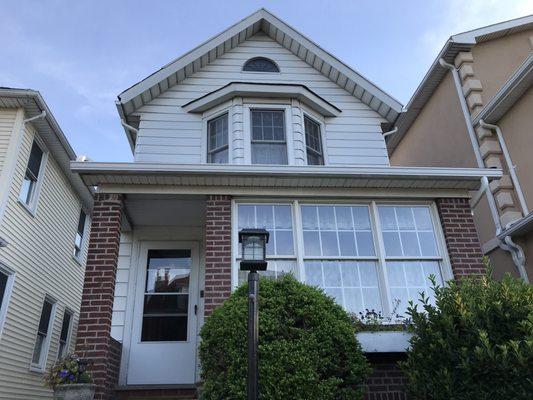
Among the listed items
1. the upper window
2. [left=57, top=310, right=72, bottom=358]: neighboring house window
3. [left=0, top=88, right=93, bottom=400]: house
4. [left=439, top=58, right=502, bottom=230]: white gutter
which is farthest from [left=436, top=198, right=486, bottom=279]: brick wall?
[left=57, top=310, right=72, bottom=358]: neighboring house window

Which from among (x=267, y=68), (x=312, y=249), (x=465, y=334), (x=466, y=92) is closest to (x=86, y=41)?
(x=267, y=68)

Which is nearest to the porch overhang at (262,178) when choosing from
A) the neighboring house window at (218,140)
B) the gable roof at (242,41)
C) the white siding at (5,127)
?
the neighboring house window at (218,140)

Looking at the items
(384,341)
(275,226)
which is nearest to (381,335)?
(384,341)

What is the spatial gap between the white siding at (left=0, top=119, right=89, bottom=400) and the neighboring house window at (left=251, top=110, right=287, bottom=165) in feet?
15.5

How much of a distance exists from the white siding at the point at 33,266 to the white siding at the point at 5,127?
30 centimetres

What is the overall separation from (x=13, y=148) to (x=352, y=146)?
655cm

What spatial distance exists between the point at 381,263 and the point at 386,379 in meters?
1.54

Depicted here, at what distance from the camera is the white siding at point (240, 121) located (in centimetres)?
843

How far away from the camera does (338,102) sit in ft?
30.4

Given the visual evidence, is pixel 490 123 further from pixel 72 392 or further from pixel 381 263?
pixel 72 392

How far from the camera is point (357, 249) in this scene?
6.52m

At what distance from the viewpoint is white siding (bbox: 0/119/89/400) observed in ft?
28.8

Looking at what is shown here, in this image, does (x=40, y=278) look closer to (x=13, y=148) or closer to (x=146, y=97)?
(x=13, y=148)

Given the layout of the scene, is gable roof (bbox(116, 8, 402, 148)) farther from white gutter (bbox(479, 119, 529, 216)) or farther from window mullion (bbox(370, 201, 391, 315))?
window mullion (bbox(370, 201, 391, 315))
